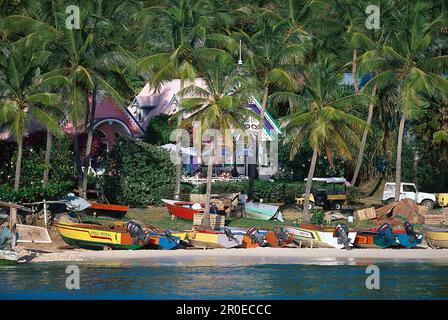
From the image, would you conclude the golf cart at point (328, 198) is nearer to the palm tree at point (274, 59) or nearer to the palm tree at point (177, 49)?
the palm tree at point (274, 59)

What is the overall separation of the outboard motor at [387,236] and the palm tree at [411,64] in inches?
Answer: 358

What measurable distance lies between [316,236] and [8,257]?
1416 cm

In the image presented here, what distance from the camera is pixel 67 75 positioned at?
5156cm

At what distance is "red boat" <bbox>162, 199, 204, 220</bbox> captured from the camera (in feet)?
171

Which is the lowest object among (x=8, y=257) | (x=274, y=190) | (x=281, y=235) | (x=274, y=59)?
(x=8, y=257)

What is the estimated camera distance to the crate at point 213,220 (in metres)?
50.8

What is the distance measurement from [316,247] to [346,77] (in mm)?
31133

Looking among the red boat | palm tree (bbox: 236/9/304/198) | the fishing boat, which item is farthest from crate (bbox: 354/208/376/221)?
the red boat

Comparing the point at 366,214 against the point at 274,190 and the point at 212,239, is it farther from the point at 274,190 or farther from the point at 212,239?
the point at 212,239

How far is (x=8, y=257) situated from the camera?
40.8m

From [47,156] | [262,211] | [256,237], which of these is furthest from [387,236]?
[47,156]

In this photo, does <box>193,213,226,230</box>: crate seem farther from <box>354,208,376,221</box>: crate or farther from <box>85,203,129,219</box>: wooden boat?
<box>354,208,376,221</box>: crate

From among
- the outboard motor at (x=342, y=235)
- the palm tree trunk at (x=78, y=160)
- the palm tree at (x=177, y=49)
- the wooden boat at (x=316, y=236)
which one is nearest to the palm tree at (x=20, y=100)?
the palm tree trunk at (x=78, y=160)

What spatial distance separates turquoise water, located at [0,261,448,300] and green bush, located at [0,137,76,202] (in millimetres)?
7031
